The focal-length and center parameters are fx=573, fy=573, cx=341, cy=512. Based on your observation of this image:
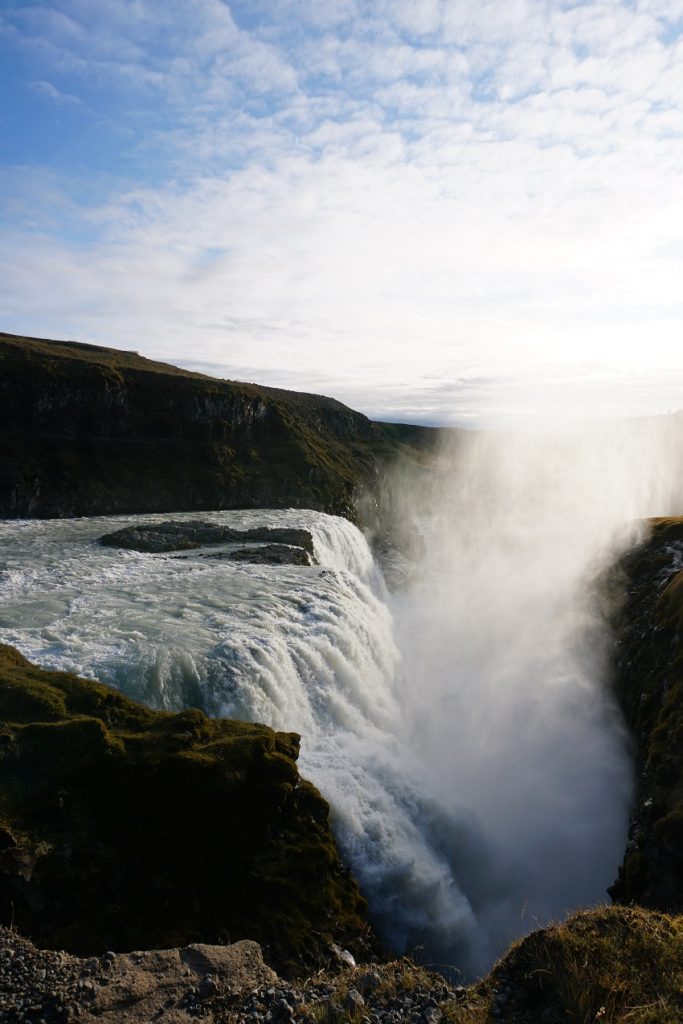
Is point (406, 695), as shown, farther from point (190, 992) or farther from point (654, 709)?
point (190, 992)

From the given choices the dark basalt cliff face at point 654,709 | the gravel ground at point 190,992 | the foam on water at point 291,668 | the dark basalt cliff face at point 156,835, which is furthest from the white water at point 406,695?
the gravel ground at point 190,992

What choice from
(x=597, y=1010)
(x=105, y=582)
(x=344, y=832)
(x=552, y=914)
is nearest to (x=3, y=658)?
(x=344, y=832)

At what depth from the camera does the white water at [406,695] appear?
16.4 metres

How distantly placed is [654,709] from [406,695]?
11.1 metres

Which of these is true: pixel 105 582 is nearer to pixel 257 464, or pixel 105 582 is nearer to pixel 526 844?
pixel 526 844

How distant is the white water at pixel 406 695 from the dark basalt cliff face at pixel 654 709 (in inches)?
76.0

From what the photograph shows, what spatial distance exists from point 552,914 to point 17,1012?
15329 millimetres

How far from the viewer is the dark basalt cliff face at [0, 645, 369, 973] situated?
986 centimetres

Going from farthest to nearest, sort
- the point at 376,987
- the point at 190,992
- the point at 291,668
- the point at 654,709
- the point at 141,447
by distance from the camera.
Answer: the point at 141,447
the point at 654,709
the point at 291,668
the point at 376,987
the point at 190,992

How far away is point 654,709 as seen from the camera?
22516 millimetres

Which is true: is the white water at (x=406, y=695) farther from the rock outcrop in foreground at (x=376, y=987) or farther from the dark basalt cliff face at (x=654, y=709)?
the rock outcrop in foreground at (x=376, y=987)

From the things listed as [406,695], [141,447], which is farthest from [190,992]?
[141,447]

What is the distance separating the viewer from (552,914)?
16812 mm

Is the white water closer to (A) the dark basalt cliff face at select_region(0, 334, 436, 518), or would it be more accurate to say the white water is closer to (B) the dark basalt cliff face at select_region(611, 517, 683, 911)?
(B) the dark basalt cliff face at select_region(611, 517, 683, 911)
